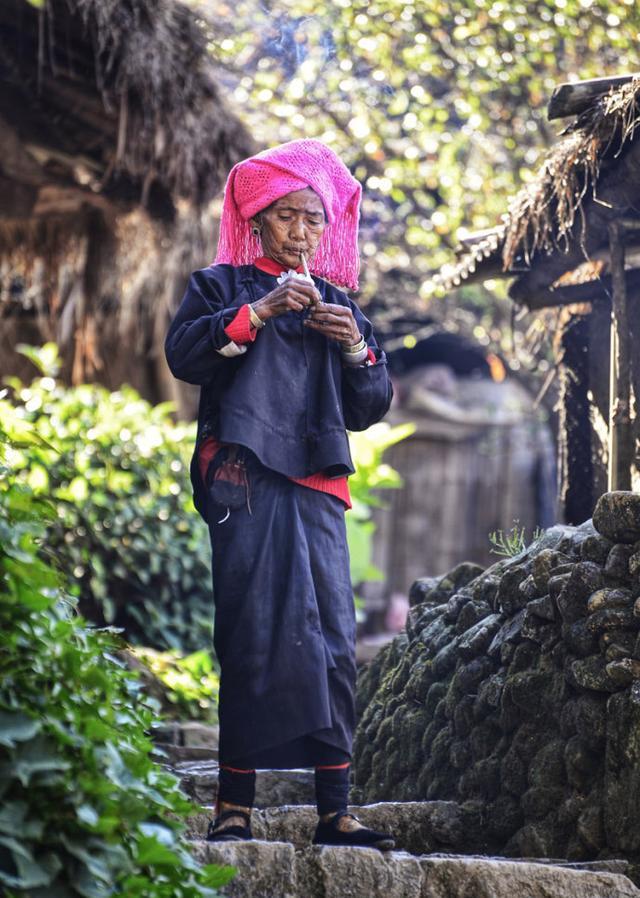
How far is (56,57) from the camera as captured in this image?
619 centimetres

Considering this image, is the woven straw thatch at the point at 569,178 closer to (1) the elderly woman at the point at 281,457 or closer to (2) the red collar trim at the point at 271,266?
(1) the elderly woman at the point at 281,457

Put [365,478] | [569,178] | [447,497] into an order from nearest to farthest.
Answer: [569,178]
[365,478]
[447,497]

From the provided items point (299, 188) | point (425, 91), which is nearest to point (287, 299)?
point (299, 188)

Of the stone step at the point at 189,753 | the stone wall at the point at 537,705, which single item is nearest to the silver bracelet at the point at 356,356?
the stone wall at the point at 537,705

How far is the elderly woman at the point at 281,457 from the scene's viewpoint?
328cm

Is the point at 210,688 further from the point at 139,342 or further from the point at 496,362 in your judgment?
the point at 496,362

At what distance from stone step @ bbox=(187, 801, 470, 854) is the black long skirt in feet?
1.36

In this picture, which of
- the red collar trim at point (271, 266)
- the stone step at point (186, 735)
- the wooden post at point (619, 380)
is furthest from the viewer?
the stone step at point (186, 735)

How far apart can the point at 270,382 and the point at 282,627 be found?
0.70m

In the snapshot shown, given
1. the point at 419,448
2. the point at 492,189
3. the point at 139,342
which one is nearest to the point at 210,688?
the point at 139,342

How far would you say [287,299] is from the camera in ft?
11.0

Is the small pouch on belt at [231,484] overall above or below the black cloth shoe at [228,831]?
above

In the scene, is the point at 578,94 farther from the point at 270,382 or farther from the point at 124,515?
the point at 124,515

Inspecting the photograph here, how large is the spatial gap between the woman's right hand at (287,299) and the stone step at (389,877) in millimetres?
1399
